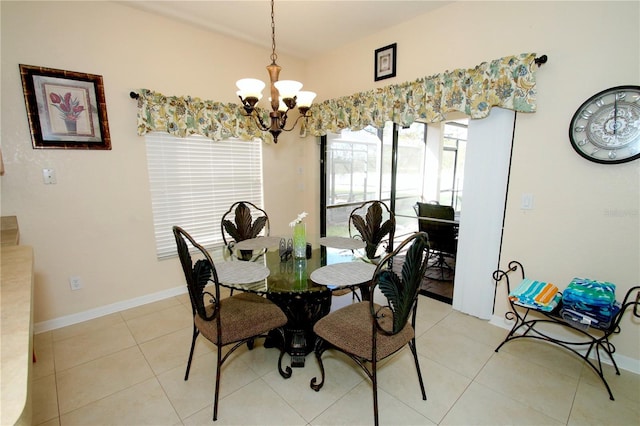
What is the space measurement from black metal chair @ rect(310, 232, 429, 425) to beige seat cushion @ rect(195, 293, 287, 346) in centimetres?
30

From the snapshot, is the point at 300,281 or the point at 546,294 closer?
the point at 300,281

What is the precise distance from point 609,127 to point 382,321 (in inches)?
77.3

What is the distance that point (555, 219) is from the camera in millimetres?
2154

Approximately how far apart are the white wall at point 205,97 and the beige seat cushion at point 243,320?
1.55m

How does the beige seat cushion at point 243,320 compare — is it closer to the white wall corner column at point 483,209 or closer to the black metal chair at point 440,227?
the white wall corner column at point 483,209

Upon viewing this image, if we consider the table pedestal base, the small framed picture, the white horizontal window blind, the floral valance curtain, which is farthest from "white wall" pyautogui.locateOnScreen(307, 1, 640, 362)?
the white horizontal window blind

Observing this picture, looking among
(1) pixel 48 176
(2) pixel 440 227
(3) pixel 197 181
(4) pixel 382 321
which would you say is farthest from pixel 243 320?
(2) pixel 440 227

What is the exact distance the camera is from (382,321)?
1685 millimetres

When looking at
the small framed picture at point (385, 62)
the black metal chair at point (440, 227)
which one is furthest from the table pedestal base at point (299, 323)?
the small framed picture at point (385, 62)

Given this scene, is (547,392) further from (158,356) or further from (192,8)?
(192,8)

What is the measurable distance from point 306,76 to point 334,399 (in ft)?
12.3

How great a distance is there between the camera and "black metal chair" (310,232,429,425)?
4.49ft

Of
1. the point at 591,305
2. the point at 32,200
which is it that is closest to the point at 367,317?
the point at 591,305

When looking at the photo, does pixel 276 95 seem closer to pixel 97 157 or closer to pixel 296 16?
pixel 296 16
